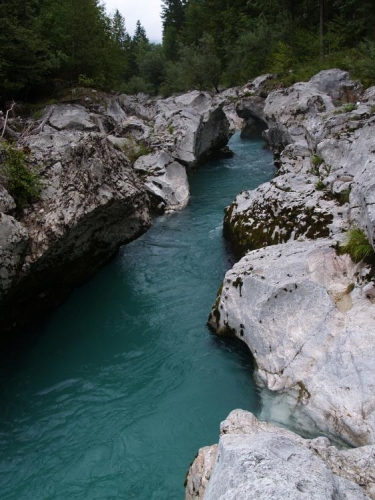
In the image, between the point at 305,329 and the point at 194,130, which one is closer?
the point at 305,329

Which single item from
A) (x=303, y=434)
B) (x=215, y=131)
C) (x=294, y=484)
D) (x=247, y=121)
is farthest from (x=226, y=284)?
(x=247, y=121)

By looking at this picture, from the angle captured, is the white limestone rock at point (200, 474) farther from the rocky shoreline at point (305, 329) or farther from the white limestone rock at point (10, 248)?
the white limestone rock at point (10, 248)

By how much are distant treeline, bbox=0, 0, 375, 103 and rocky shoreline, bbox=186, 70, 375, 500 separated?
45.9ft

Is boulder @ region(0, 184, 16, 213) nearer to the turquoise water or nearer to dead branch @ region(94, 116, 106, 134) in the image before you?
the turquoise water

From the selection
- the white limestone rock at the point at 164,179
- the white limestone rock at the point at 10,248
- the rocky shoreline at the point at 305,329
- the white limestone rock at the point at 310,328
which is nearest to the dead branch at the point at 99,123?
the white limestone rock at the point at 164,179

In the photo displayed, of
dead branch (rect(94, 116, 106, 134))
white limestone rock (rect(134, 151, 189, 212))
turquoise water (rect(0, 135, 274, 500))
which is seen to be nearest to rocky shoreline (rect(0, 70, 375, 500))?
turquoise water (rect(0, 135, 274, 500))

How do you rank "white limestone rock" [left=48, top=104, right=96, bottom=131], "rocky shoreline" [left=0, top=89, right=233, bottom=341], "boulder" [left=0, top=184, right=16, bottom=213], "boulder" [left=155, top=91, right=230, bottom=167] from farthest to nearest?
"white limestone rock" [left=48, top=104, right=96, bottom=131], "boulder" [left=155, top=91, right=230, bottom=167], "rocky shoreline" [left=0, top=89, right=233, bottom=341], "boulder" [left=0, top=184, right=16, bottom=213]

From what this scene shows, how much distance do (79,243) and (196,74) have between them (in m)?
45.1

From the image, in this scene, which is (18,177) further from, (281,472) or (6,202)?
(281,472)

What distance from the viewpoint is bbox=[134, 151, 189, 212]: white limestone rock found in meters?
18.0

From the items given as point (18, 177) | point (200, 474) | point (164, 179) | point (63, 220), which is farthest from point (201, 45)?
point (200, 474)

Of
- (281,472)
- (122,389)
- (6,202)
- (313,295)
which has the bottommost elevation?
(122,389)

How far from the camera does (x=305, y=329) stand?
6914mm

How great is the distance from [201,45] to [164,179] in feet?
137
